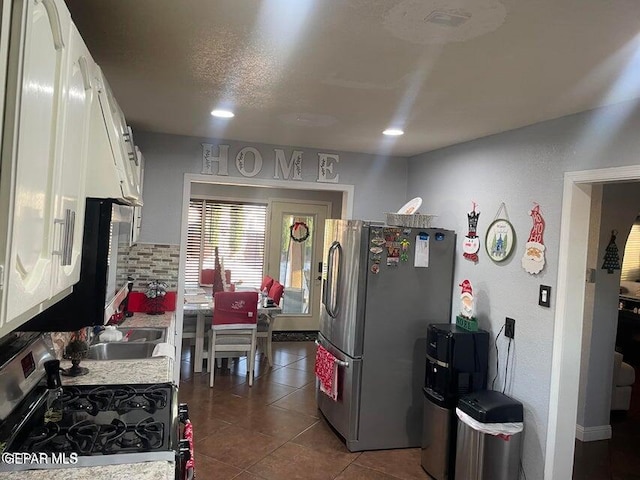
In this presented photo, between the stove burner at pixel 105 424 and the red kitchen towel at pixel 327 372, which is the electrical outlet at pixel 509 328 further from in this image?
the stove burner at pixel 105 424

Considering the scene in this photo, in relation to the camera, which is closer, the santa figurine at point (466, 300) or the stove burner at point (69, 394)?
the stove burner at point (69, 394)

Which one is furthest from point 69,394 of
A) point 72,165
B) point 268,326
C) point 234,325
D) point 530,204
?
point 268,326

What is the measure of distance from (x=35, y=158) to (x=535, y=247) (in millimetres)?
2730

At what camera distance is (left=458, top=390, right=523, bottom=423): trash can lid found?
272cm

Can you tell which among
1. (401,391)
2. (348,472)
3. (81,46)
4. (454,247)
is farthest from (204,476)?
(81,46)

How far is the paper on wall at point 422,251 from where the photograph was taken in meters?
3.52

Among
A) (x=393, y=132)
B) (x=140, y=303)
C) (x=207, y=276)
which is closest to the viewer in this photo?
(x=393, y=132)

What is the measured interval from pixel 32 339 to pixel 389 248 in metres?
2.29

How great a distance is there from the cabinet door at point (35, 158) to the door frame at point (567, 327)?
2.57m

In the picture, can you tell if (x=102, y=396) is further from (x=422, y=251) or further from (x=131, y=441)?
(x=422, y=251)

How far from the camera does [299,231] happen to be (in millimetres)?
6891

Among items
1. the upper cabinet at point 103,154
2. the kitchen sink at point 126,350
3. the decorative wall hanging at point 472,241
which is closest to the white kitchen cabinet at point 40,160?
the upper cabinet at point 103,154

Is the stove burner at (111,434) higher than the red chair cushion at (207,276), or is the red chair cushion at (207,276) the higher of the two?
the red chair cushion at (207,276)

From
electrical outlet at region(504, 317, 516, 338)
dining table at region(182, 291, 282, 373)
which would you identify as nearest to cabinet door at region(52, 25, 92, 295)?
electrical outlet at region(504, 317, 516, 338)
